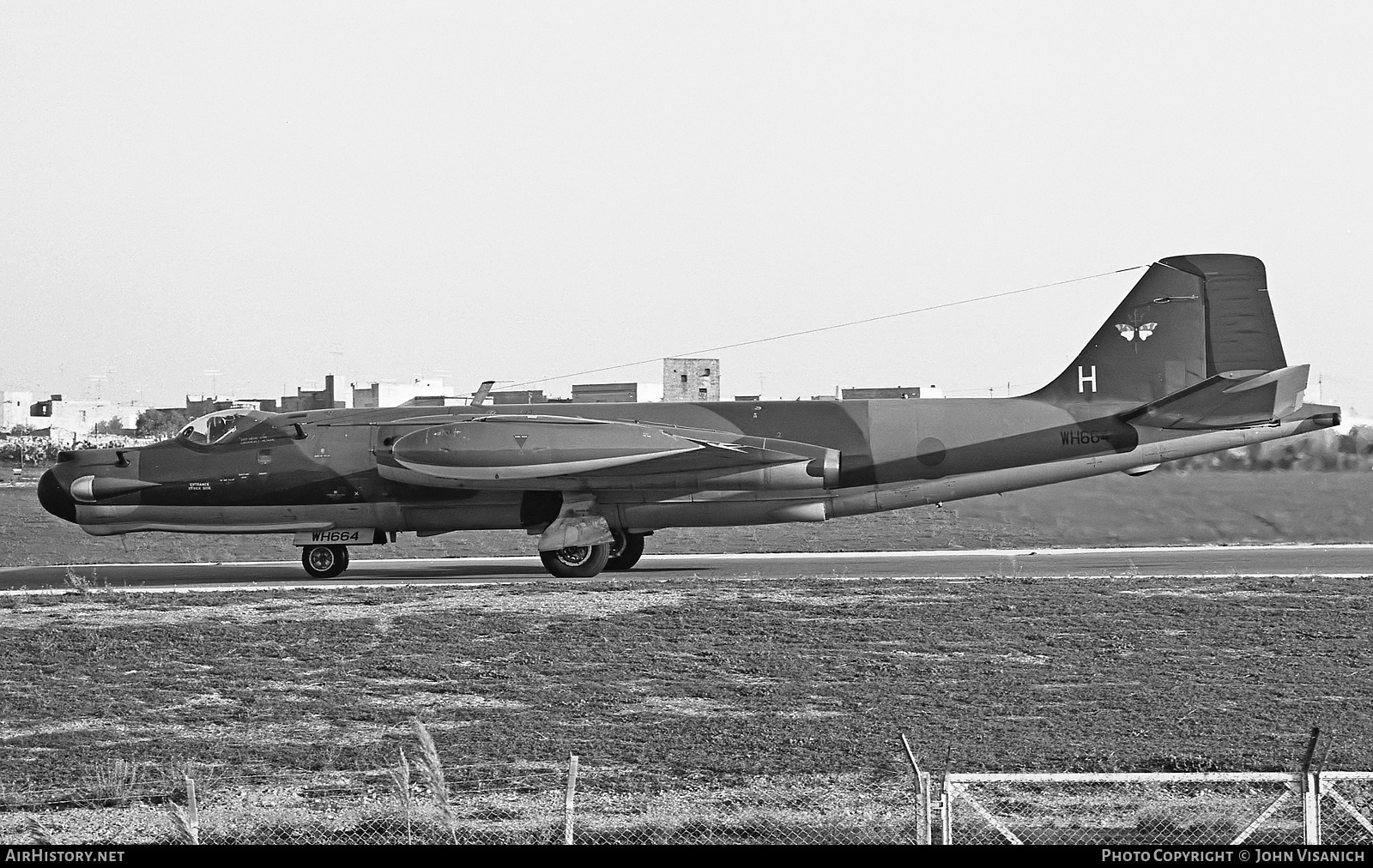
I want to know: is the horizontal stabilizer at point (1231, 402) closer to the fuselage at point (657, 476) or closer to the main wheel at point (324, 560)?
the fuselage at point (657, 476)

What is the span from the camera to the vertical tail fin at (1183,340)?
28.6 metres

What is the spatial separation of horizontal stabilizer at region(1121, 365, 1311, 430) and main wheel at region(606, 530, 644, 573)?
10.4 m

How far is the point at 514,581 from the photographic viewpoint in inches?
1078

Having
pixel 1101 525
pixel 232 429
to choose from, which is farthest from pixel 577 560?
pixel 1101 525

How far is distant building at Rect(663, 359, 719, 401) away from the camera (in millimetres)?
36438

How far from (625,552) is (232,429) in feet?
28.1

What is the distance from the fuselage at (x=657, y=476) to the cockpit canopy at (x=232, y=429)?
0.22 feet

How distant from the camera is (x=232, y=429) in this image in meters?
29.2

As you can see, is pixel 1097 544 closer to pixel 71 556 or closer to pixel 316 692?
pixel 316 692

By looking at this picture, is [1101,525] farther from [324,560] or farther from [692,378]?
[324,560]

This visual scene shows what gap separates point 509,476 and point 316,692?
10597 millimetres

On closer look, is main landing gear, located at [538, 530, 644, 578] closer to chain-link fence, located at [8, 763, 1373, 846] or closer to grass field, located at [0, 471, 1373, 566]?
grass field, located at [0, 471, 1373, 566]

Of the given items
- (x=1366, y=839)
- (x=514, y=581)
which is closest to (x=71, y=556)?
(x=514, y=581)

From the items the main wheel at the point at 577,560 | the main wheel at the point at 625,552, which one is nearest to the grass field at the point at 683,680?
the main wheel at the point at 577,560
